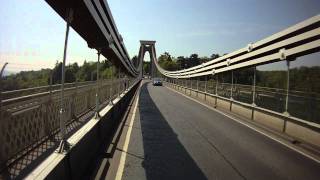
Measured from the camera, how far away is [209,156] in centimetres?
1029

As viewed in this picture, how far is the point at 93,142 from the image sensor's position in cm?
1027

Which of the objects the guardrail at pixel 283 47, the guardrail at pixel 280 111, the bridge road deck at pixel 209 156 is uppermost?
the guardrail at pixel 283 47

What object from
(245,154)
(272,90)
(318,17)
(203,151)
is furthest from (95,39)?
(272,90)

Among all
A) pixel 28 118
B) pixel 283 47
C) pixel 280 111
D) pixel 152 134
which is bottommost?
pixel 152 134

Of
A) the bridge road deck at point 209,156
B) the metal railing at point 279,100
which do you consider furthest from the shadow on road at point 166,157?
the metal railing at point 279,100

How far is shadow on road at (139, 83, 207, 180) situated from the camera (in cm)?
835

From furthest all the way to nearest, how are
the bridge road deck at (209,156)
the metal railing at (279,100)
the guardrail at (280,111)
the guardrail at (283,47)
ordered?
the guardrail at (283,47), the metal railing at (279,100), the guardrail at (280,111), the bridge road deck at (209,156)

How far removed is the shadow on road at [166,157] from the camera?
8.35 m

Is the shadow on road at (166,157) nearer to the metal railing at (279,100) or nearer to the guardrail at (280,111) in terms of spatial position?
the guardrail at (280,111)

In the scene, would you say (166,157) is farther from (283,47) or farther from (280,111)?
(283,47)

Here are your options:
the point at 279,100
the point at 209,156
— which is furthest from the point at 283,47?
the point at 209,156

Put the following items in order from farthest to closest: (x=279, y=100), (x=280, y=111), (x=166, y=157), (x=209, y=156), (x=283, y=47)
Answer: (x=283, y=47), (x=279, y=100), (x=280, y=111), (x=209, y=156), (x=166, y=157)

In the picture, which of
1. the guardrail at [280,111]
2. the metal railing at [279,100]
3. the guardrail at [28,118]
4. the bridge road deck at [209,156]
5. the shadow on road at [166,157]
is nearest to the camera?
the guardrail at [28,118]

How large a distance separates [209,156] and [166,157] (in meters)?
1.03
